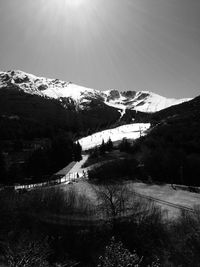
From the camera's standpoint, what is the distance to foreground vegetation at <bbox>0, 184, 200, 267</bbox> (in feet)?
117

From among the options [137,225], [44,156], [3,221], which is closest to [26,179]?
[44,156]

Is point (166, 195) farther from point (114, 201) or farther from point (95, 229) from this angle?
point (95, 229)

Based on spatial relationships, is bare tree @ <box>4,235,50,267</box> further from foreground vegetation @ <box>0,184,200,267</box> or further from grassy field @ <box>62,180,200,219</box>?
grassy field @ <box>62,180,200,219</box>

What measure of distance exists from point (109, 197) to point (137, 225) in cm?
803

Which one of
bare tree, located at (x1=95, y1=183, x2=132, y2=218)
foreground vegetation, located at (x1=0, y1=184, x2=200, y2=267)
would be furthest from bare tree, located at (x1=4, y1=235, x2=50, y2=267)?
bare tree, located at (x1=95, y1=183, x2=132, y2=218)

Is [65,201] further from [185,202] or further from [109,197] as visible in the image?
[185,202]

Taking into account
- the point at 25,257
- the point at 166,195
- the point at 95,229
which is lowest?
the point at 95,229

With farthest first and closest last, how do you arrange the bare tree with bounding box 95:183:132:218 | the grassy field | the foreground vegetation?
the grassy field < the bare tree with bounding box 95:183:132:218 < the foreground vegetation

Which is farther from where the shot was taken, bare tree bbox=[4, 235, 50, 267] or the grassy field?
the grassy field

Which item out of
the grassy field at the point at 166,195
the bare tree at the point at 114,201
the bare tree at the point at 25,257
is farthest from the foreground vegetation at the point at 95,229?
the bare tree at the point at 25,257

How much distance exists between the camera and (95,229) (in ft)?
150

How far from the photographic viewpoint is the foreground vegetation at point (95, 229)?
3575 cm

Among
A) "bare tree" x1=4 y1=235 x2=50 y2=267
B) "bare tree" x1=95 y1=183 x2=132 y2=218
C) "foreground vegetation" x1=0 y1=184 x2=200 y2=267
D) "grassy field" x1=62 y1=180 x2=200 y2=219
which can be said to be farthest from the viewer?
"grassy field" x1=62 y1=180 x2=200 y2=219

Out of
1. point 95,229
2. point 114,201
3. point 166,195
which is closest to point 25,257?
point 95,229
